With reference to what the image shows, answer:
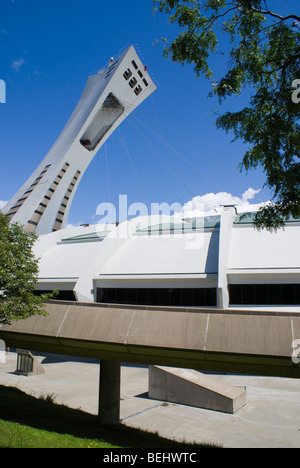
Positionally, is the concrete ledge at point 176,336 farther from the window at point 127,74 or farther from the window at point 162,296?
the window at point 127,74

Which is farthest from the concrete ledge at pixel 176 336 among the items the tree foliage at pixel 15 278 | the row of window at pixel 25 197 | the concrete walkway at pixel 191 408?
the row of window at pixel 25 197

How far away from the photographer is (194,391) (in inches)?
705

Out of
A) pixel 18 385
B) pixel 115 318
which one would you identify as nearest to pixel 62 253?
pixel 18 385

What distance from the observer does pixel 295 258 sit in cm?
2411

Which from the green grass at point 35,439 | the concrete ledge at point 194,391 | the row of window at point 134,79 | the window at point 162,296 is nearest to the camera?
the green grass at point 35,439

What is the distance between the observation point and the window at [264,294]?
23.2 m

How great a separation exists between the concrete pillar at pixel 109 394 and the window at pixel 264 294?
42.4 feet

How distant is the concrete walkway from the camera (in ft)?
45.1

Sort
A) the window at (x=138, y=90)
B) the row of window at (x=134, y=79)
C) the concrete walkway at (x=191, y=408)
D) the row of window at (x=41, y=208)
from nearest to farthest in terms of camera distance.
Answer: the concrete walkway at (x=191, y=408), the row of window at (x=41, y=208), the row of window at (x=134, y=79), the window at (x=138, y=90)

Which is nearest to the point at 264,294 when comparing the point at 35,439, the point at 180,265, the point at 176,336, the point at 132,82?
the point at 180,265

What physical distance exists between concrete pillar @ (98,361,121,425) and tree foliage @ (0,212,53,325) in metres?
3.82

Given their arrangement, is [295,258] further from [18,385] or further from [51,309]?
[18,385]

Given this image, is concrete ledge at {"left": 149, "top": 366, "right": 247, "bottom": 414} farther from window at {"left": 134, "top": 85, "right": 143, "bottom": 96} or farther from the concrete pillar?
window at {"left": 134, "top": 85, "right": 143, "bottom": 96}

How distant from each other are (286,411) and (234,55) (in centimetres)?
1598
